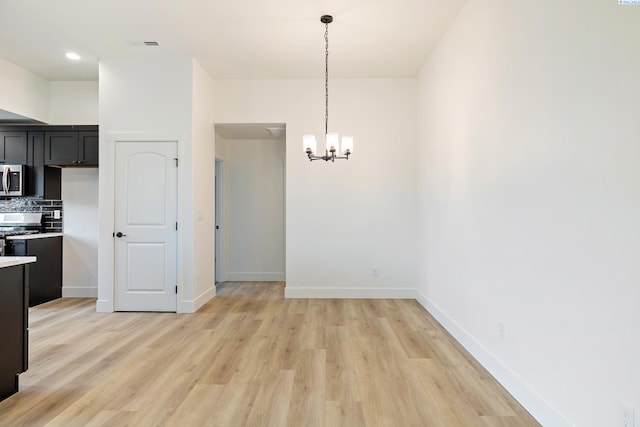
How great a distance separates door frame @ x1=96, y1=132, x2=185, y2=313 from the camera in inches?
174

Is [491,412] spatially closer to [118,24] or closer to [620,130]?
[620,130]

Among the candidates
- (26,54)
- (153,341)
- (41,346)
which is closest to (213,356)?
(153,341)

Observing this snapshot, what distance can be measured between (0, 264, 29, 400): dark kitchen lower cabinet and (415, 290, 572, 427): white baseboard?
11.1 ft

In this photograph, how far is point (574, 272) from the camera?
6.03 feet

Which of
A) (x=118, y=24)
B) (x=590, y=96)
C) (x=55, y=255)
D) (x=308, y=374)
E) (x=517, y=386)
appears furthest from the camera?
(x=55, y=255)

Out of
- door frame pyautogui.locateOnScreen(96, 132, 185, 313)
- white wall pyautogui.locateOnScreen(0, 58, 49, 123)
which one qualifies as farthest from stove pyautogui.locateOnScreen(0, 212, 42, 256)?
door frame pyautogui.locateOnScreen(96, 132, 185, 313)

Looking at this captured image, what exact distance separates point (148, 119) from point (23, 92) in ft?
6.19

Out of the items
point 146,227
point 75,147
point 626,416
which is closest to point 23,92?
point 75,147

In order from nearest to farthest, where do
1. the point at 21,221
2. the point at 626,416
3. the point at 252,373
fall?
the point at 626,416, the point at 252,373, the point at 21,221

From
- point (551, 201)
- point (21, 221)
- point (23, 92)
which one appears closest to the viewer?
point (551, 201)

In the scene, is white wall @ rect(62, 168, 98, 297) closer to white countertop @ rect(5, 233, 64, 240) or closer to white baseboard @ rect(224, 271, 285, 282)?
white countertop @ rect(5, 233, 64, 240)

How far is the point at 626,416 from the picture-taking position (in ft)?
5.02

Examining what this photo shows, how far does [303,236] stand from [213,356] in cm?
239

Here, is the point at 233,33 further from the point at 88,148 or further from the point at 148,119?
the point at 88,148
